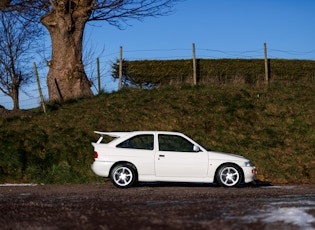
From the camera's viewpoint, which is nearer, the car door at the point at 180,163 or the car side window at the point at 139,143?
the car door at the point at 180,163

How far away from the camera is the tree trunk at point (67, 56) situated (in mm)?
25344

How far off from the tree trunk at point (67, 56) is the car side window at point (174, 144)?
1119cm

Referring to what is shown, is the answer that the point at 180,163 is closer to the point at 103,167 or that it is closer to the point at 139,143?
the point at 139,143

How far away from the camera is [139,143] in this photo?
49.7 feet

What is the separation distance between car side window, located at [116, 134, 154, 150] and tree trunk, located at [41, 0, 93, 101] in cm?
1096

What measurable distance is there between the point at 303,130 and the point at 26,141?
9632 millimetres

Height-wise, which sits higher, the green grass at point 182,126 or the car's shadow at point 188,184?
the green grass at point 182,126

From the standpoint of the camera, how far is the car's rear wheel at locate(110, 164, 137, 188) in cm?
1484

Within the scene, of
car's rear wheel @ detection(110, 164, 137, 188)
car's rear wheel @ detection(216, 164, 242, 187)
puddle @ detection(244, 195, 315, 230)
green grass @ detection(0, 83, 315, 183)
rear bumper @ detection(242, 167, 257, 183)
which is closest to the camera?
puddle @ detection(244, 195, 315, 230)

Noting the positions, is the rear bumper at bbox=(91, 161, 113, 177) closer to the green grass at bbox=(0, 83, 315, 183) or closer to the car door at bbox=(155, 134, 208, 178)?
the car door at bbox=(155, 134, 208, 178)

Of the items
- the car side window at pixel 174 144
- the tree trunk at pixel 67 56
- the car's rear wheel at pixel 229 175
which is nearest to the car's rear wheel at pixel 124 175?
the car side window at pixel 174 144

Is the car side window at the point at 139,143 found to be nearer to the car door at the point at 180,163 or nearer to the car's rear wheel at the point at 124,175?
the car door at the point at 180,163

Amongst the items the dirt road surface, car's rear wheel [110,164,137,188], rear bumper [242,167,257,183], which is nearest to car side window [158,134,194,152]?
car's rear wheel [110,164,137,188]

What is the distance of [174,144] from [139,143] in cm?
89
